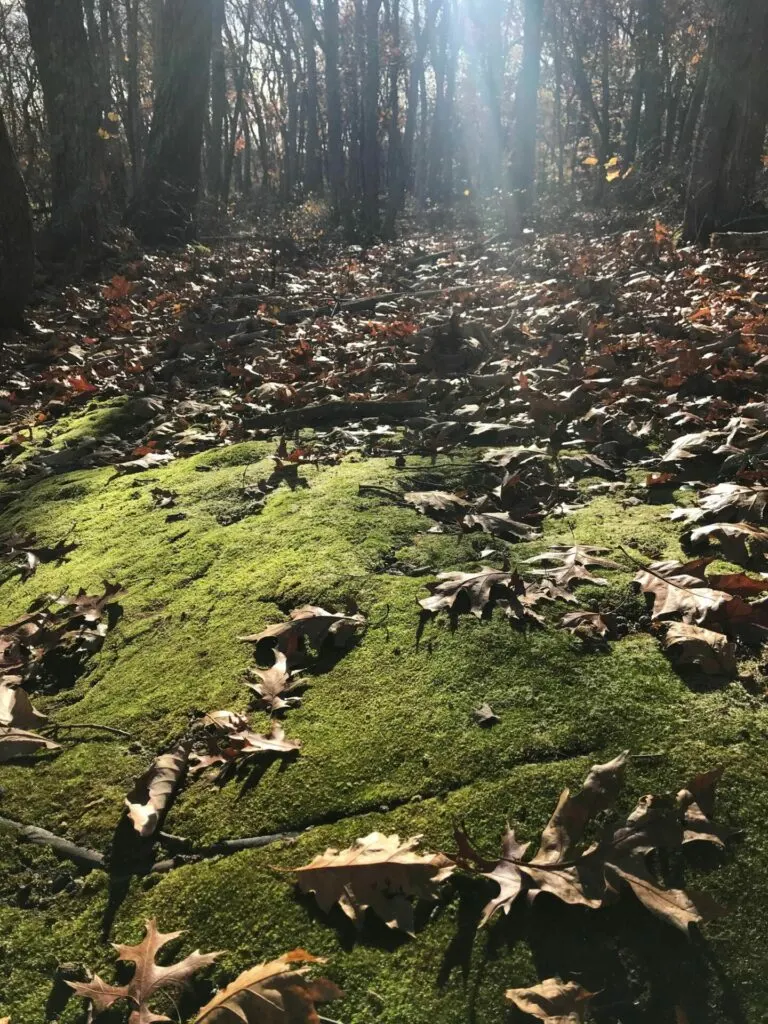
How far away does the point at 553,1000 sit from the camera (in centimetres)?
119

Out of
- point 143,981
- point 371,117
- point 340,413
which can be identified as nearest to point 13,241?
point 340,413

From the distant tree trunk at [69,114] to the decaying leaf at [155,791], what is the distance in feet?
36.1

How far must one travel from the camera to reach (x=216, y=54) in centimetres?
2439

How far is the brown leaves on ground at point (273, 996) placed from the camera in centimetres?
122

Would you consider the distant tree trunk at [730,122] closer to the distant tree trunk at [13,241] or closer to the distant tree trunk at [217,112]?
the distant tree trunk at [13,241]

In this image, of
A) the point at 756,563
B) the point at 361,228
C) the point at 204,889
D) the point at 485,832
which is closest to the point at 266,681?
the point at 204,889

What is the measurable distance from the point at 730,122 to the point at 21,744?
9.86m

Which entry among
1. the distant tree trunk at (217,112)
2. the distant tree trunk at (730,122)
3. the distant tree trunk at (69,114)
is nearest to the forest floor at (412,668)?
the distant tree trunk at (730,122)

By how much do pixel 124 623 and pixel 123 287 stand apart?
A: 317 inches

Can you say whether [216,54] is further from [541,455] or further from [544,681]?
[544,681]

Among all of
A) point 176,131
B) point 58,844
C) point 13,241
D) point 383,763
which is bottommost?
point 58,844

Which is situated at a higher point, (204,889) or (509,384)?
(509,384)

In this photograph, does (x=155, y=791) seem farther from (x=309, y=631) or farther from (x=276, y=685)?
(x=309, y=631)

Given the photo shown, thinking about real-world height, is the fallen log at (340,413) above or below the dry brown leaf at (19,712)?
above
